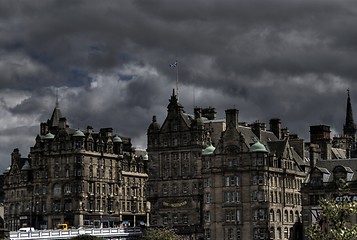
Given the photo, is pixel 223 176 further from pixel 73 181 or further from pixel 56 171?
pixel 56 171

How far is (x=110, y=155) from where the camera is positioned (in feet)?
553

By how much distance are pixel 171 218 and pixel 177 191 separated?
16.7ft

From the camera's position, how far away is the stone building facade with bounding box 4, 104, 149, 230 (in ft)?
529

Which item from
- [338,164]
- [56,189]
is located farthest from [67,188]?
[338,164]

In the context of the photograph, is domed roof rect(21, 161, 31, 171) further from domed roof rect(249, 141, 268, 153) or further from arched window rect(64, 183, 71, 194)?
domed roof rect(249, 141, 268, 153)

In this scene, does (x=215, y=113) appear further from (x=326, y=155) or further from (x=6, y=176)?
(x=6, y=176)

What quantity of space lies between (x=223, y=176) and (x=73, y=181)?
36.2 m

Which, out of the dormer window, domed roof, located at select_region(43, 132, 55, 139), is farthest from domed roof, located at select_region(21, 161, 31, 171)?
the dormer window

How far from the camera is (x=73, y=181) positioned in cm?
16075

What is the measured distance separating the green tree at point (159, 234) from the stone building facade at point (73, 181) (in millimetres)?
21115

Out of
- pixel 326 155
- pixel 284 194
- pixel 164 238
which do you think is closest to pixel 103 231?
pixel 164 238

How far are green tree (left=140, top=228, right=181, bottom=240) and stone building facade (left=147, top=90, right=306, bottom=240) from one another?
442 cm

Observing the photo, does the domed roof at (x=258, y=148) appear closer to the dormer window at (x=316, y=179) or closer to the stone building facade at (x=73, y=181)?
the dormer window at (x=316, y=179)

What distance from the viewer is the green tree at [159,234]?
130 meters
